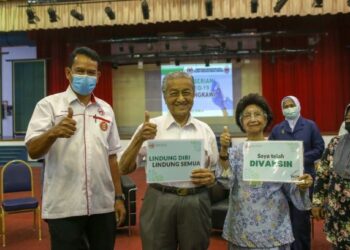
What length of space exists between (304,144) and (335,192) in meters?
1.43

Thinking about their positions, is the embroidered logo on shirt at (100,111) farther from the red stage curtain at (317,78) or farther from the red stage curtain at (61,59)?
the red stage curtain at (61,59)

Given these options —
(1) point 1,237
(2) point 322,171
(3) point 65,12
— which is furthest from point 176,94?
(3) point 65,12

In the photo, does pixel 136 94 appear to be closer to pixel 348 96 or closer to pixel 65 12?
pixel 65 12

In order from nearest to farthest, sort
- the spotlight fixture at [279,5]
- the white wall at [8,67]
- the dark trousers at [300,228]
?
1. the dark trousers at [300,228]
2. the spotlight fixture at [279,5]
3. the white wall at [8,67]

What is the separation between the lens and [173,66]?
992cm

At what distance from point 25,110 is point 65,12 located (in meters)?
2.97

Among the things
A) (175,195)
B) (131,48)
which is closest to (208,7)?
(131,48)

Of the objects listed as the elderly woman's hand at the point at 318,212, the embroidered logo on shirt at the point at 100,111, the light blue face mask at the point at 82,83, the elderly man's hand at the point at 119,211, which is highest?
the light blue face mask at the point at 82,83

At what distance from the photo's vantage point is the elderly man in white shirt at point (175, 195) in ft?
6.08

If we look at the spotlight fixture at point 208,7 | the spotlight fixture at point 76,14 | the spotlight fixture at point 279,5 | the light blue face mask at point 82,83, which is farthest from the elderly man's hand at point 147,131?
the spotlight fixture at point 76,14

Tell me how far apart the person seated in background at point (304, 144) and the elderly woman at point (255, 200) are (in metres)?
1.35

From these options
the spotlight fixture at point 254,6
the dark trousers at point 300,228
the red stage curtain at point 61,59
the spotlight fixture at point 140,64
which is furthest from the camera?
the red stage curtain at point 61,59

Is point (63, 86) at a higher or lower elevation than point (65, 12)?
lower

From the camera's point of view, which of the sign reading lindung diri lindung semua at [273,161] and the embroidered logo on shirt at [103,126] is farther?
the embroidered logo on shirt at [103,126]
